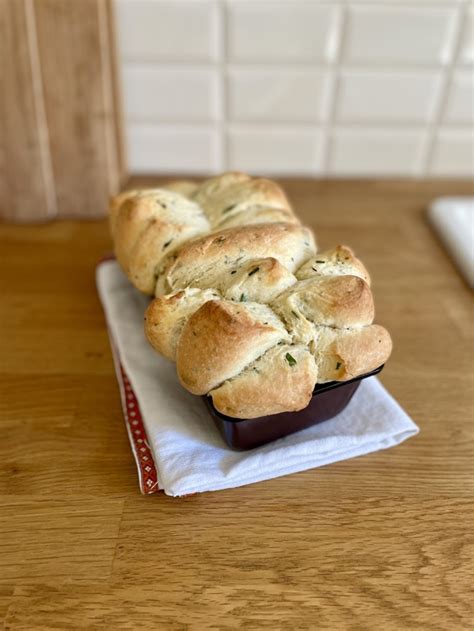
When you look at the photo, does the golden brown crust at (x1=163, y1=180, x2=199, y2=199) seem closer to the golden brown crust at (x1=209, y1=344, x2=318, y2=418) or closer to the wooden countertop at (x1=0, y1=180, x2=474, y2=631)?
the wooden countertop at (x1=0, y1=180, x2=474, y2=631)

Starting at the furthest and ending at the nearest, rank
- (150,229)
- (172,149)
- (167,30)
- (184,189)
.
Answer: (172,149), (167,30), (184,189), (150,229)

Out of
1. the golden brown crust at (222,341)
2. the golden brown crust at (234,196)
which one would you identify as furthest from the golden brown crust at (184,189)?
the golden brown crust at (222,341)

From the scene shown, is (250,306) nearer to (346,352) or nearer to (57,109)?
(346,352)

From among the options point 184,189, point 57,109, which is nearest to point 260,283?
point 184,189

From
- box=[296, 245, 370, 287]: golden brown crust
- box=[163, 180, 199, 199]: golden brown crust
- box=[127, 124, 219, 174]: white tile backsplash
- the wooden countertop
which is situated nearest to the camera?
the wooden countertop

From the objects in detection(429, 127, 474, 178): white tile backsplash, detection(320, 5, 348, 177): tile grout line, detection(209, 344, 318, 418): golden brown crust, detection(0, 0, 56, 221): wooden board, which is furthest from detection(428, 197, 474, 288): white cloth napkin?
detection(0, 0, 56, 221): wooden board

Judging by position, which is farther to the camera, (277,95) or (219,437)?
(277,95)

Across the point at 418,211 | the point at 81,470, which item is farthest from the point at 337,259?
the point at 418,211
